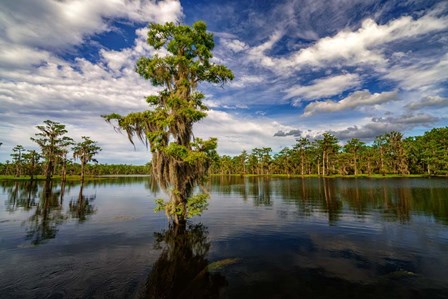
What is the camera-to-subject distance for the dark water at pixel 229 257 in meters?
9.64

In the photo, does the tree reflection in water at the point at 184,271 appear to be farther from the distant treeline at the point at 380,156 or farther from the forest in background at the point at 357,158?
the distant treeline at the point at 380,156

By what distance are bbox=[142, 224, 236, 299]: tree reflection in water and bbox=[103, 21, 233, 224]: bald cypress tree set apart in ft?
7.27

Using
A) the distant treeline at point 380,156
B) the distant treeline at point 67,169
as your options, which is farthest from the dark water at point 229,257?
the distant treeline at point 380,156

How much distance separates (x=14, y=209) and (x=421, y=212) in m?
46.2

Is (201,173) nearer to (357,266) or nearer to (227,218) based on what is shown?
(227,218)

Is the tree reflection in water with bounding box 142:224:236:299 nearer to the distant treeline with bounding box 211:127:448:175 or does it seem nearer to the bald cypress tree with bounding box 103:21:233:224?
the bald cypress tree with bounding box 103:21:233:224

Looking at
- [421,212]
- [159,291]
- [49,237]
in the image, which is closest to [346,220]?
[421,212]

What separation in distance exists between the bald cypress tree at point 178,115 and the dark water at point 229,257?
3.84 m

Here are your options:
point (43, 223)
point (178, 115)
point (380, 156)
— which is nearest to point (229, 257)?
point (178, 115)

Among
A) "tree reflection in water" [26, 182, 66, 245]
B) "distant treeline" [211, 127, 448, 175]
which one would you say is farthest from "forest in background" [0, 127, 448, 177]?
"tree reflection in water" [26, 182, 66, 245]

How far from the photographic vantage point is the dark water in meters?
9.64

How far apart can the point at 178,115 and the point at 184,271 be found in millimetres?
10429

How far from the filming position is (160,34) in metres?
19.0

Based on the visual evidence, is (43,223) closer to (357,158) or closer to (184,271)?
(184,271)
